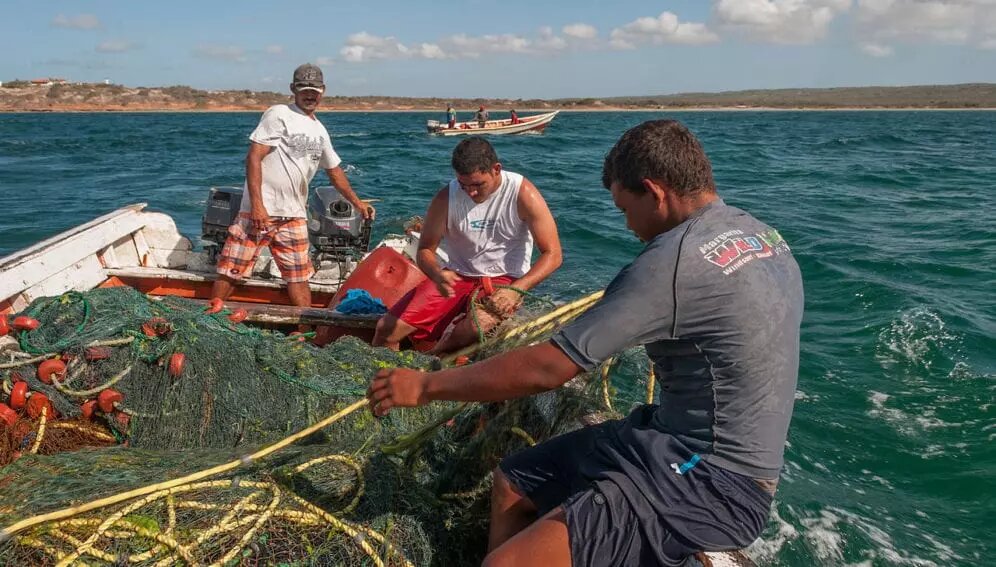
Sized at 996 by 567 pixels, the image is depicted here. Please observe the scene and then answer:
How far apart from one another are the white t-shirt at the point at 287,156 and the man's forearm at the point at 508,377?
13.3 feet

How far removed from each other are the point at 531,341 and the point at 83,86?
120040 millimetres

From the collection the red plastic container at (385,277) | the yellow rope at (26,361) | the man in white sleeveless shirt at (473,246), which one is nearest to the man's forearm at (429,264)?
the man in white sleeveless shirt at (473,246)

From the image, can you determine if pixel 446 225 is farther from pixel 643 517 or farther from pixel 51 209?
pixel 51 209

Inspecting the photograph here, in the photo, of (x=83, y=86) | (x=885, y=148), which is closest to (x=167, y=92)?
(x=83, y=86)

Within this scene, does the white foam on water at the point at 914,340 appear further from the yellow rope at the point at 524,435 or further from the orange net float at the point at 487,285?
the yellow rope at the point at 524,435

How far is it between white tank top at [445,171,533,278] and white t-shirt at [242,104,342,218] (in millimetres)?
1503

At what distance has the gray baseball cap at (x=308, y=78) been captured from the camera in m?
5.82

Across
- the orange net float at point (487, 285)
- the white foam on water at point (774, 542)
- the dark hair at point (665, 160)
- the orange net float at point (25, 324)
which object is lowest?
the white foam on water at point (774, 542)

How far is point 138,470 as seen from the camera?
9.28 ft

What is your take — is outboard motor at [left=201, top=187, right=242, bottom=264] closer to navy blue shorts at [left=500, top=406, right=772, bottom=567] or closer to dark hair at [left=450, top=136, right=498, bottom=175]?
dark hair at [left=450, top=136, right=498, bottom=175]

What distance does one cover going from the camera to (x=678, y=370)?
2.17 meters

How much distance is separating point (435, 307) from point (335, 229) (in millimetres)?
2616

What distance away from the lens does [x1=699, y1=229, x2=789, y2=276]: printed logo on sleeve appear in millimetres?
2043

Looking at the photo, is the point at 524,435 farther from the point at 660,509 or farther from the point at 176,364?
the point at 176,364
